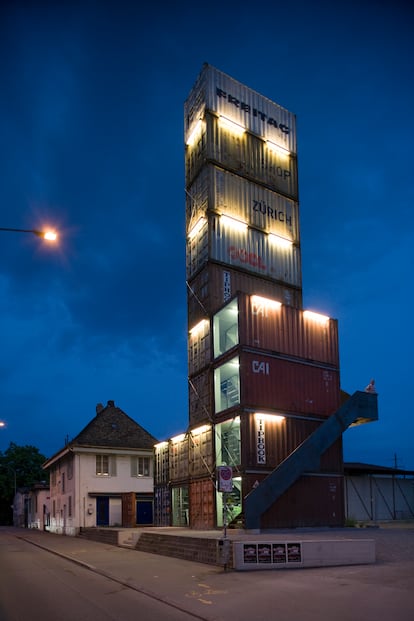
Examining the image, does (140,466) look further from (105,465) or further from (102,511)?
(102,511)

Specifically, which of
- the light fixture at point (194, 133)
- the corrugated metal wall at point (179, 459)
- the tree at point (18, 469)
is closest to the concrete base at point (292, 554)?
the corrugated metal wall at point (179, 459)

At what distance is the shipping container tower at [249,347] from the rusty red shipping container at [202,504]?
0.11 m

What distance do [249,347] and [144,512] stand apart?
76.9 feet

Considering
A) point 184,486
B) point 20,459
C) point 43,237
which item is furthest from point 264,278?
point 20,459

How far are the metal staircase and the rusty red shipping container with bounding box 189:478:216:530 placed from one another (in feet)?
15.1

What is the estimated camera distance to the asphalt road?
11172mm

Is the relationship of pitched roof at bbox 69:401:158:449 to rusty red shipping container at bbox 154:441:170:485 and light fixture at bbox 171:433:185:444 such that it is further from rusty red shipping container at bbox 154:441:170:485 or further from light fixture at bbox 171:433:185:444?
light fixture at bbox 171:433:185:444

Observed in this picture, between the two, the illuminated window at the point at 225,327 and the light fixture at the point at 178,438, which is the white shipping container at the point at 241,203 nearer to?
the illuminated window at the point at 225,327

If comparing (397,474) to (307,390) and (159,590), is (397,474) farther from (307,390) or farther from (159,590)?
(159,590)

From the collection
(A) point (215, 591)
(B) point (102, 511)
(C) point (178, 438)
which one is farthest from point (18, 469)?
(A) point (215, 591)

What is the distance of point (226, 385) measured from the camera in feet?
114

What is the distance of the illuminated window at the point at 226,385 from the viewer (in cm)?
3341

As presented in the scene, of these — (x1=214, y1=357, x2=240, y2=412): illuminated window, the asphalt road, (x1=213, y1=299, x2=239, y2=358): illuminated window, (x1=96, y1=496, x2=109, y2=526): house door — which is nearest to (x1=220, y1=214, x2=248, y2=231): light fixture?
(x1=213, y1=299, x2=239, y2=358): illuminated window

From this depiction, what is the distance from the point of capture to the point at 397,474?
152 feet
